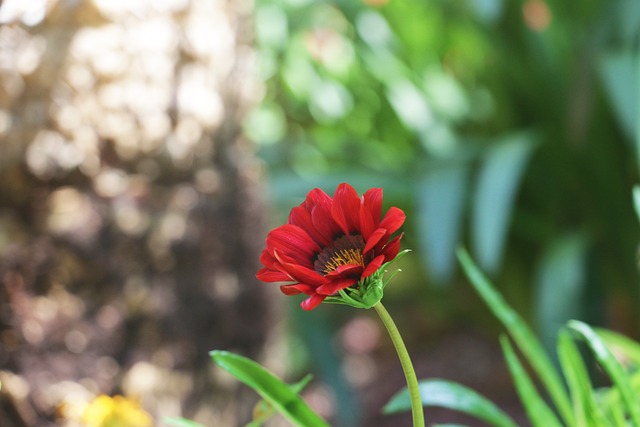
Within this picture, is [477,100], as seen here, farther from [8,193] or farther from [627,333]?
[8,193]

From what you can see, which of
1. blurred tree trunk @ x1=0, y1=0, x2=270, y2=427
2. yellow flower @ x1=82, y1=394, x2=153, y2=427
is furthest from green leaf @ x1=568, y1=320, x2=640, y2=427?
blurred tree trunk @ x1=0, y1=0, x2=270, y2=427

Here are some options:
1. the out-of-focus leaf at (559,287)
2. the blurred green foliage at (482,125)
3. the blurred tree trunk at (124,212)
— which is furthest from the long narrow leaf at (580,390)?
the out-of-focus leaf at (559,287)

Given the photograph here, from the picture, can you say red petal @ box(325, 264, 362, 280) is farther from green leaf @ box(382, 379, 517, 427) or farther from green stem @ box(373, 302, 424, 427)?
green leaf @ box(382, 379, 517, 427)

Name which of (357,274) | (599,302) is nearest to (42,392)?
(357,274)

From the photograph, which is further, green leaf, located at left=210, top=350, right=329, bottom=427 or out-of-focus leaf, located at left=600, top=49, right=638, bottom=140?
out-of-focus leaf, located at left=600, top=49, right=638, bottom=140

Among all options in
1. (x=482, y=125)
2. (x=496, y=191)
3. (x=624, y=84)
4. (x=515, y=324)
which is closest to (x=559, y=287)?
(x=496, y=191)

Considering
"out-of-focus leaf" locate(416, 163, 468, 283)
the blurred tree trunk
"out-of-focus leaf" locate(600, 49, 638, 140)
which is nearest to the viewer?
the blurred tree trunk
